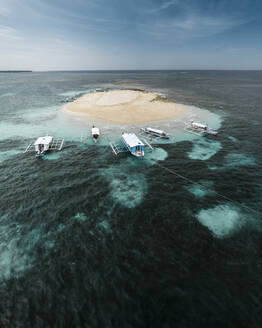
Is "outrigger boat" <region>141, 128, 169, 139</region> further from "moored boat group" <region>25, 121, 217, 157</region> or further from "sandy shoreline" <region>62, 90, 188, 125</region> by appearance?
"sandy shoreline" <region>62, 90, 188, 125</region>

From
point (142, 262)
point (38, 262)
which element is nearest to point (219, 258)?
point (142, 262)

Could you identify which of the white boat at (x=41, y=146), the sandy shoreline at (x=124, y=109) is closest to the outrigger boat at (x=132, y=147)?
the white boat at (x=41, y=146)

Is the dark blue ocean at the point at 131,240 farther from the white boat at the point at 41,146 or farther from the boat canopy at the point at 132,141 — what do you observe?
the boat canopy at the point at 132,141

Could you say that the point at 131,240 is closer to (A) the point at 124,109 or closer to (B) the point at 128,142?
(B) the point at 128,142

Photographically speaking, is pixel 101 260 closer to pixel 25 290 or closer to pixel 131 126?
pixel 25 290

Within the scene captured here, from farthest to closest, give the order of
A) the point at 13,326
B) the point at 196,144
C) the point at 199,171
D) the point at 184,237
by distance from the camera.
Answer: the point at 196,144 → the point at 199,171 → the point at 184,237 → the point at 13,326

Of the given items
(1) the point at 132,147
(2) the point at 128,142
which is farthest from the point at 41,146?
(1) the point at 132,147
